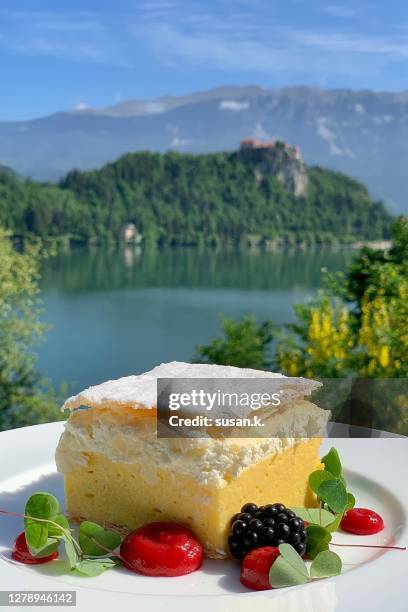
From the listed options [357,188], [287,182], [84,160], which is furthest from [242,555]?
[84,160]

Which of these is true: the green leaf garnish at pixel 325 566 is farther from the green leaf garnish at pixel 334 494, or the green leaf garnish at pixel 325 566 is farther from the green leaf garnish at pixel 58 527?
the green leaf garnish at pixel 58 527

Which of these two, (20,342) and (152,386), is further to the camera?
(20,342)

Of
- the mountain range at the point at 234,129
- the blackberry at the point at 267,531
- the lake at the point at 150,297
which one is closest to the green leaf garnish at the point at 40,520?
the blackberry at the point at 267,531

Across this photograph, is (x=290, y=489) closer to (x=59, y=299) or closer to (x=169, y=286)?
(x=59, y=299)

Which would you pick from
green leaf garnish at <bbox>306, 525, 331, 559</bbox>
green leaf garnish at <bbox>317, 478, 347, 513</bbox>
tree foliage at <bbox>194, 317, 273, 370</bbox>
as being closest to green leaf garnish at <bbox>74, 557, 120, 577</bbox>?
green leaf garnish at <bbox>306, 525, 331, 559</bbox>

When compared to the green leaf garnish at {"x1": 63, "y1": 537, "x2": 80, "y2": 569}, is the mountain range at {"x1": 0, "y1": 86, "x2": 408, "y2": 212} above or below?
above

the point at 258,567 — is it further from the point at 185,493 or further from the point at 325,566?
the point at 185,493

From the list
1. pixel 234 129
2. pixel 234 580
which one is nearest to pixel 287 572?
pixel 234 580

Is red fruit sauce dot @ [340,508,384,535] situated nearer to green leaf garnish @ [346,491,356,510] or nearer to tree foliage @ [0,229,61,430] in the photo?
green leaf garnish @ [346,491,356,510]
